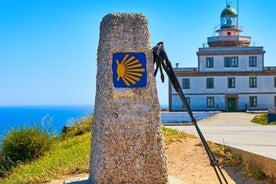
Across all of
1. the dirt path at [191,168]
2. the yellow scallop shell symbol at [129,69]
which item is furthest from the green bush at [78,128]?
the yellow scallop shell symbol at [129,69]

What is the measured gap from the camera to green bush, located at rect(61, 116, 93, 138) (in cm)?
1766

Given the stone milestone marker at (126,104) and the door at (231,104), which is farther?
the door at (231,104)

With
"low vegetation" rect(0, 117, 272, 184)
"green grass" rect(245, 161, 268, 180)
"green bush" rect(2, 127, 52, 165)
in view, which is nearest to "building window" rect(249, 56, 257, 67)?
"low vegetation" rect(0, 117, 272, 184)

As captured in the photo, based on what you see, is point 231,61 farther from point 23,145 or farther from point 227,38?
point 23,145

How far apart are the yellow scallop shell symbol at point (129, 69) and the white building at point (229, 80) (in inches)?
1829

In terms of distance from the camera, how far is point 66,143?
49.3 feet

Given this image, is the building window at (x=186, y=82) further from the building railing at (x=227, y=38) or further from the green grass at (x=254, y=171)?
the green grass at (x=254, y=171)

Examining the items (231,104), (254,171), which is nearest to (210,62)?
(231,104)

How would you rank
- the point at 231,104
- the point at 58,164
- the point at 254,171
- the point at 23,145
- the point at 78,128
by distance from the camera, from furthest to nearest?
the point at 231,104
the point at 78,128
the point at 23,145
the point at 58,164
the point at 254,171

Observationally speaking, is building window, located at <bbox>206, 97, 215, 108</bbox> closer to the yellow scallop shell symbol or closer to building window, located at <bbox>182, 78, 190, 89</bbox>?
building window, located at <bbox>182, 78, 190, 89</bbox>

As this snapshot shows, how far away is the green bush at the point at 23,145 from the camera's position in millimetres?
13234

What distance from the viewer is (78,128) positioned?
17.9 metres

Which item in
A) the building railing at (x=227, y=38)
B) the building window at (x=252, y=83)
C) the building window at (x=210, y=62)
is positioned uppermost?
the building railing at (x=227, y=38)

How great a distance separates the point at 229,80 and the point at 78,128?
123ft
